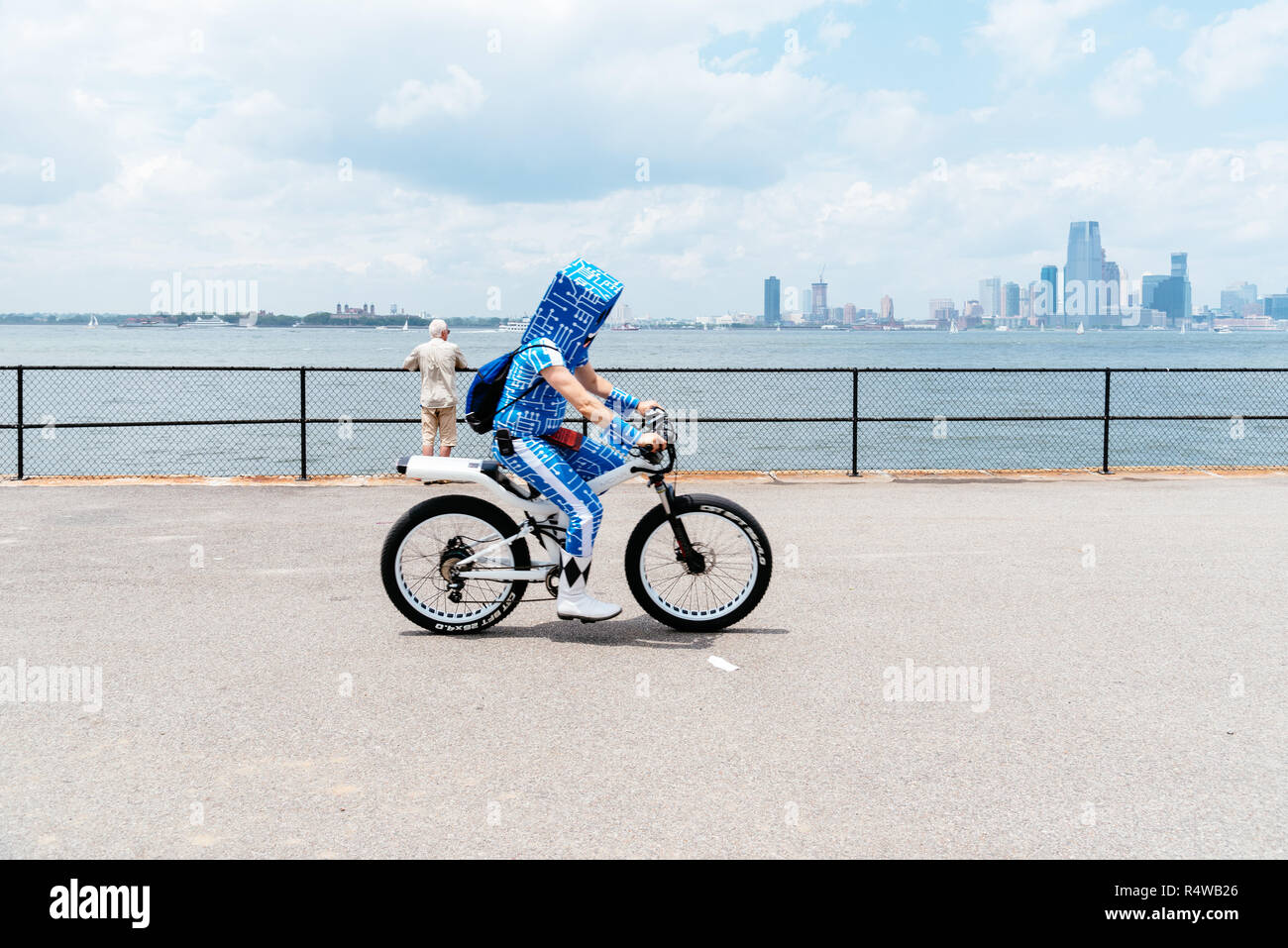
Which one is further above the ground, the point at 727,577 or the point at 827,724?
the point at 727,577

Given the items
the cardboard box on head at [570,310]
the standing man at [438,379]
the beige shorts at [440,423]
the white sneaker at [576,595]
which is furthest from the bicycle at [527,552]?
the beige shorts at [440,423]

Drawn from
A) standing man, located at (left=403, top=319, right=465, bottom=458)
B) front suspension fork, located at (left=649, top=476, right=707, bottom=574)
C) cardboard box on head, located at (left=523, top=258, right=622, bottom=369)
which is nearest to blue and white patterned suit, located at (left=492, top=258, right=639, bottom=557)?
cardboard box on head, located at (left=523, top=258, right=622, bottom=369)

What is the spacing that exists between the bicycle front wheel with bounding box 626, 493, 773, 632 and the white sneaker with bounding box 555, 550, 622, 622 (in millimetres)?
238

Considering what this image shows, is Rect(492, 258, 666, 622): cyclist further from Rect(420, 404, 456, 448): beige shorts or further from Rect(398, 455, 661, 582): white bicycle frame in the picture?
Rect(420, 404, 456, 448): beige shorts

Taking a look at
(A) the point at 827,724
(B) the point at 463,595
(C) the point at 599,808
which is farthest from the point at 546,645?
(C) the point at 599,808

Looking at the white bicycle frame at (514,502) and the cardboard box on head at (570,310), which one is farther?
the white bicycle frame at (514,502)

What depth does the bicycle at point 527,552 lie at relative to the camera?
6730mm

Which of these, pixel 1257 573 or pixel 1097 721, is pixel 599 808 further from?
pixel 1257 573

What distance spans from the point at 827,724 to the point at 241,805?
2.35 meters

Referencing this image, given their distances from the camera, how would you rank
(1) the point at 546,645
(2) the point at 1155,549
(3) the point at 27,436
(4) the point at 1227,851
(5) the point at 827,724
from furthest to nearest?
1. (3) the point at 27,436
2. (2) the point at 1155,549
3. (1) the point at 546,645
4. (5) the point at 827,724
5. (4) the point at 1227,851

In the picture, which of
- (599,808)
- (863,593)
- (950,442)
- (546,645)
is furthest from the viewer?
(950,442)

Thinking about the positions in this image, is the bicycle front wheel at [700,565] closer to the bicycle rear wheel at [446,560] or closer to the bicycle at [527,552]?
the bicycle at [527,552]

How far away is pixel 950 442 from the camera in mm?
42438

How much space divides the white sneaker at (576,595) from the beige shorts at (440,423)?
835 cm
